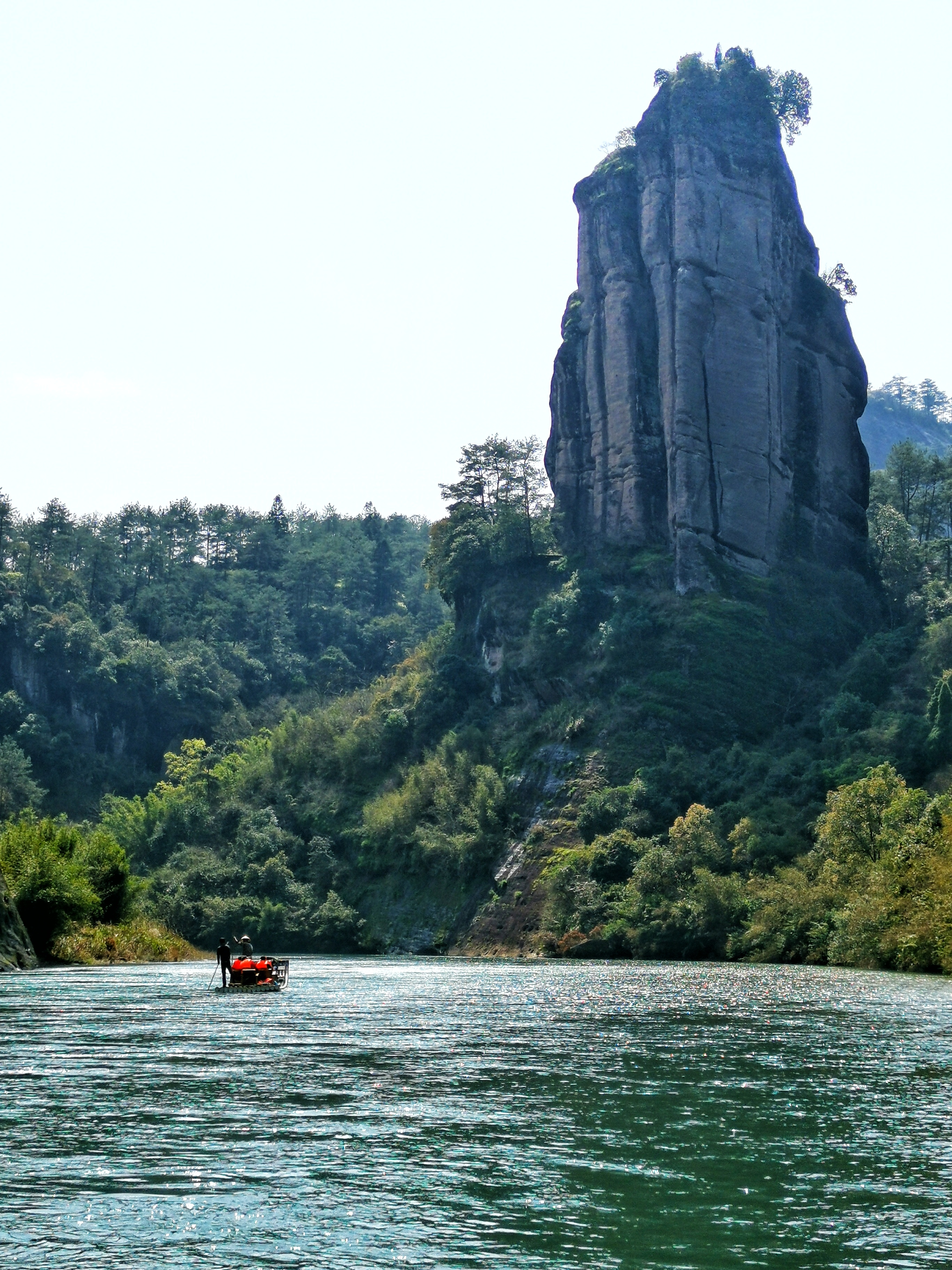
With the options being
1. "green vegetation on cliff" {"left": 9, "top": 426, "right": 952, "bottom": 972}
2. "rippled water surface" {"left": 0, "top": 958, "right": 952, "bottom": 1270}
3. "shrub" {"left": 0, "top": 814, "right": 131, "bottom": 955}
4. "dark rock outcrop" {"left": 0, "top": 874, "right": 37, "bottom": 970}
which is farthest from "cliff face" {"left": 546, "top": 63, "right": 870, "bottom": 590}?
"rippled water surface" {"left": 0, "top": 958, "right": 952, "bottom": 1270}

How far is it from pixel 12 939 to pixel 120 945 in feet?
46.2

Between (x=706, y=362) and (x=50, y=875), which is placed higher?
(x=706, y=362)

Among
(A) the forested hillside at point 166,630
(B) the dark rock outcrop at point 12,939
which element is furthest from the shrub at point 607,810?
(A) the forested hillside at point 166,630

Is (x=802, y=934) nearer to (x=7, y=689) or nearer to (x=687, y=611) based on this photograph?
(x=687, y=611)

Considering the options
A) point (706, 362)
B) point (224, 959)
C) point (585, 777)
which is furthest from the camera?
point (706, 362)

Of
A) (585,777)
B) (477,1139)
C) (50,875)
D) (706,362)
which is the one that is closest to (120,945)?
(50,875)

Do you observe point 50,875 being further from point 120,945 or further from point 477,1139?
point 477,1139

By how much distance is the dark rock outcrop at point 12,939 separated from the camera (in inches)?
2126

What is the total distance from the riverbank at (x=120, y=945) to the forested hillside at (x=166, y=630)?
57.1 meters

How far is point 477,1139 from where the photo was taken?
64.0ft

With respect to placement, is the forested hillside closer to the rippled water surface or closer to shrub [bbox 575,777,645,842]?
Result: shrub [bbox 575,777,645,842]

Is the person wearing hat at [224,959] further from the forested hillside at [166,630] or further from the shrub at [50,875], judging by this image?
the forested hillside at [166,630]

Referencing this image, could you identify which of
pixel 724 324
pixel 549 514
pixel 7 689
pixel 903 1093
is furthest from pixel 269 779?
pixel 903 1093

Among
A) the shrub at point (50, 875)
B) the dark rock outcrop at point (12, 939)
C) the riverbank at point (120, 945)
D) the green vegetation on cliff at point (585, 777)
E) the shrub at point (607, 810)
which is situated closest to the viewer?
the dark rock outcrop at point (12, 939)
